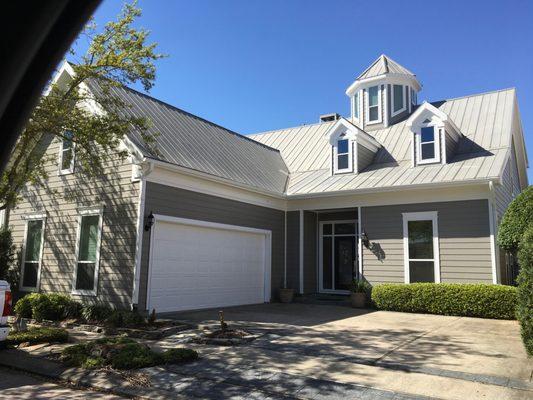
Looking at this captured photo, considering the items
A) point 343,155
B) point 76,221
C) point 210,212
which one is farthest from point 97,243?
point 343,155

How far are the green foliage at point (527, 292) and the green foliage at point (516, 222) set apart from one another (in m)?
4.90

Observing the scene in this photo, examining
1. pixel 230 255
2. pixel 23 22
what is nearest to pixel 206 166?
pixel 230 255

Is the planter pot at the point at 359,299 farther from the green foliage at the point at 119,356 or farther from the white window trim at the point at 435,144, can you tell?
the green foliage at the point at 119,356

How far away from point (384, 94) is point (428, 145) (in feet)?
17.4

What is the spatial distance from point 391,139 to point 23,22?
58.2ft

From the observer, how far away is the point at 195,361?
7266 millimetres

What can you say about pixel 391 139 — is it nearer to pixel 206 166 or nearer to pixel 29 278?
pixel 206 166

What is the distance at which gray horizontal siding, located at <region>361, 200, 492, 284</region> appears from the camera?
13.1 m

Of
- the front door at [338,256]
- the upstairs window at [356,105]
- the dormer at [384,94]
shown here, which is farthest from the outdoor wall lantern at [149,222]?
the upstairs window at [356,105]

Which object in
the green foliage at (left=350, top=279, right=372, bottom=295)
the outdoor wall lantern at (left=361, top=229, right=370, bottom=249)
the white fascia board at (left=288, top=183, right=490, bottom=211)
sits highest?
the white fascia board at (left=288, top=183, right=490, bottom=211)

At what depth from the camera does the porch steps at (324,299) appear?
15266 millimetres

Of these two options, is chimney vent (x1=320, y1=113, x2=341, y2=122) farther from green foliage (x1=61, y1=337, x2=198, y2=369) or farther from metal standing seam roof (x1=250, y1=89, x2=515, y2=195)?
green foliage (x1=61, y1=337, x2=198, y2=369)

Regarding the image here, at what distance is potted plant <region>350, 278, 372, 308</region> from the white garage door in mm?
2942

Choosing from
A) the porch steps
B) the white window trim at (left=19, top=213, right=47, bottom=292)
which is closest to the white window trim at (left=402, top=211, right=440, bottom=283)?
the porch steps
